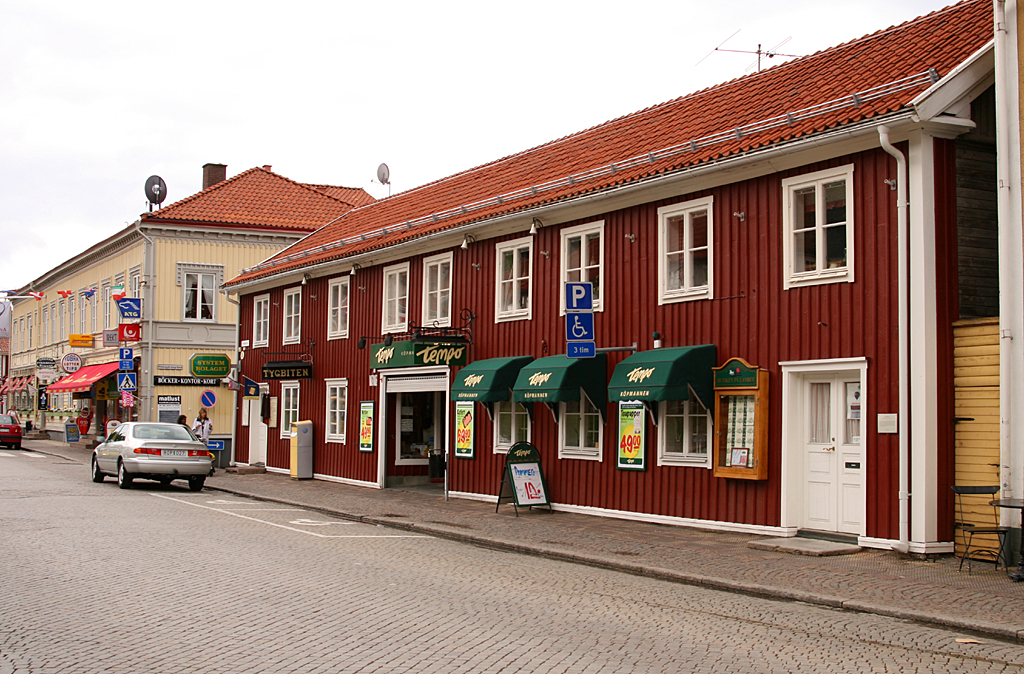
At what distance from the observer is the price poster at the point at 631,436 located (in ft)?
52.9

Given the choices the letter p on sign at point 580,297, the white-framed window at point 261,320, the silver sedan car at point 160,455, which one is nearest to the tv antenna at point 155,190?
the white-framed window at point 261,320

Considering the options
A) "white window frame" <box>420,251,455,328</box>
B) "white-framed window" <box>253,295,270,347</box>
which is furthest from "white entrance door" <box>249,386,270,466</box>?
"white window frame" <box>420,251,455,328</box>

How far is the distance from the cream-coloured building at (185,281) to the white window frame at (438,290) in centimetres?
1465

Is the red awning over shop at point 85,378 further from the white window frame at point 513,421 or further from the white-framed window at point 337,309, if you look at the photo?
the white window frame at point 513,421

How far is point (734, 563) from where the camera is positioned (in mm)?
11859

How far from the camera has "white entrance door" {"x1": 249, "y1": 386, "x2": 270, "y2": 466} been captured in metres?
30.0

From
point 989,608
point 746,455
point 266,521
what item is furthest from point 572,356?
point 989,608

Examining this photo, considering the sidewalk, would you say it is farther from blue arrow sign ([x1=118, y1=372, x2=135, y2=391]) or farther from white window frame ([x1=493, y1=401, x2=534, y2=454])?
blue arrow sign ([x1=118, y1=372, x2=135, y2=391])

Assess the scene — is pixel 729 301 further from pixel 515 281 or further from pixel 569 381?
pixel 515 281

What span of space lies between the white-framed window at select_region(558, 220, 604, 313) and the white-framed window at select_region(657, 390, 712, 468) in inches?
93.4

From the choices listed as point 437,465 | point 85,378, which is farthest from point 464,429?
point 85,378

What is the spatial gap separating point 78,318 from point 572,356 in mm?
37745

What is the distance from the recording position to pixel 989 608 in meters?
9.11

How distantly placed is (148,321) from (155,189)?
216 inches
